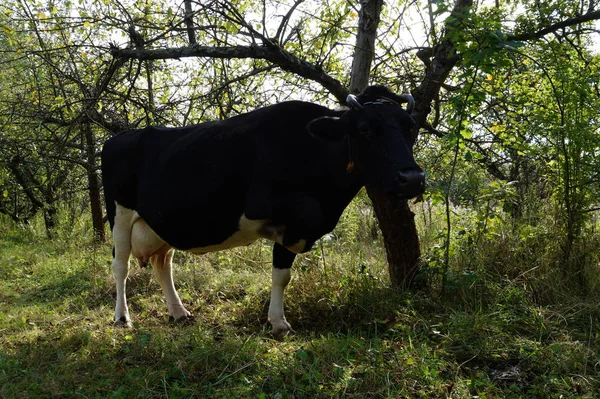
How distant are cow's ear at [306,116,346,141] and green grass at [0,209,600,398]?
165 centimetres

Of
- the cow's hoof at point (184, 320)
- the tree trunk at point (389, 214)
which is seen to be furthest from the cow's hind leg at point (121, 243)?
the tree trunk at point (389, 214)

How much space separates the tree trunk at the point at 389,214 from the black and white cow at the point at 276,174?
853 mm

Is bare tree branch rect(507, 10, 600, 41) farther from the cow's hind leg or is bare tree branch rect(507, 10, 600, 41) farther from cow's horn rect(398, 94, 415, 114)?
the cow's hind leg

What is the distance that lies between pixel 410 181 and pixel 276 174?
123 cm

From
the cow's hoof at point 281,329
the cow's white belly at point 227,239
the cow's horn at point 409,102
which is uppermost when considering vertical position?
the cow's horn at point 409,102

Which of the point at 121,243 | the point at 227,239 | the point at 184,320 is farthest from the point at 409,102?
the point at 121,243

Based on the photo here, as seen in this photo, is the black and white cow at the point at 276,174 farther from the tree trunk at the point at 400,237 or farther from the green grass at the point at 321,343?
→ the tree trunk at the point at 400,237

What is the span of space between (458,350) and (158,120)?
4714mm

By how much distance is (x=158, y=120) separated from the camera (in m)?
6.83

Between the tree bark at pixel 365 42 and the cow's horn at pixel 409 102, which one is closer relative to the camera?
the cow's horn at pixel 409 102

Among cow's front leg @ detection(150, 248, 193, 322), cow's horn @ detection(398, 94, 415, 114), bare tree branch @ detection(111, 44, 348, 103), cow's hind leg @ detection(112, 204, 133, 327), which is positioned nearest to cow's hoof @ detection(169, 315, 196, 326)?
cow's front leg @ detection(150, 248, 193, 322)

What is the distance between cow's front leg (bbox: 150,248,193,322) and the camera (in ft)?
18.5

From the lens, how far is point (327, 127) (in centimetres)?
422

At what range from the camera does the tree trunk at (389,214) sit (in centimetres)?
530
